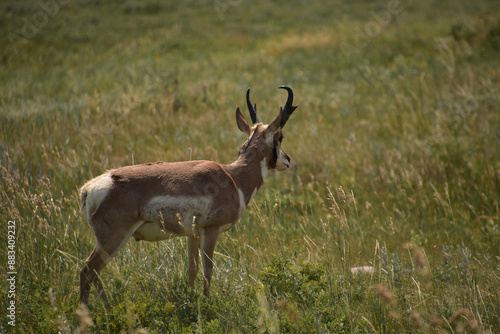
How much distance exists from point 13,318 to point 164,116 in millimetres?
6419

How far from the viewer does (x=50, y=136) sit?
314 inches

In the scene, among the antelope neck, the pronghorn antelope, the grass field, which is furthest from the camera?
the antelope neck

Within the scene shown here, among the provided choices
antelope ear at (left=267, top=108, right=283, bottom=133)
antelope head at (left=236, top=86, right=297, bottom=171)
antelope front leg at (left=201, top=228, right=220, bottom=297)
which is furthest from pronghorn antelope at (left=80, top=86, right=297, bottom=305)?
antelope ear at (left=267, top=108, right=283, bottom=133)

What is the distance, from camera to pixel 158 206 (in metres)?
3.43

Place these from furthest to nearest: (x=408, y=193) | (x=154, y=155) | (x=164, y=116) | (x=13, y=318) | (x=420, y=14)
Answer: (x=420, y=14)
(x=164, y=116)
(x=154, y=155)
(x=408, y=193)
(x=13, y=318)

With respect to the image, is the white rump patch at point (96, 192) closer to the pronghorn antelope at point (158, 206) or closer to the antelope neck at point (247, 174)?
the pronghorn antelope at point (158, 206)

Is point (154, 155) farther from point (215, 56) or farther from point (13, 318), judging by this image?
point (215, 56)

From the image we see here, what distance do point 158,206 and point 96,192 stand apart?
0.49 m

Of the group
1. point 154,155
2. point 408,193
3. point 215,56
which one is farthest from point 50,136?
point 215,56

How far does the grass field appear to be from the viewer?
351 cm

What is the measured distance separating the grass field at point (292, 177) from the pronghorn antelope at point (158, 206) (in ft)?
1.27

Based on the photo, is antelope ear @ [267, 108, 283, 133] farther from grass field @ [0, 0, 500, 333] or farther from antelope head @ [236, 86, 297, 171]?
grass field @ [0, 0, 500, 333]

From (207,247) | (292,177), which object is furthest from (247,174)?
(292,177)

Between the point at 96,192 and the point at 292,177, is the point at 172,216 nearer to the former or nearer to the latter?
the point at 96,192
